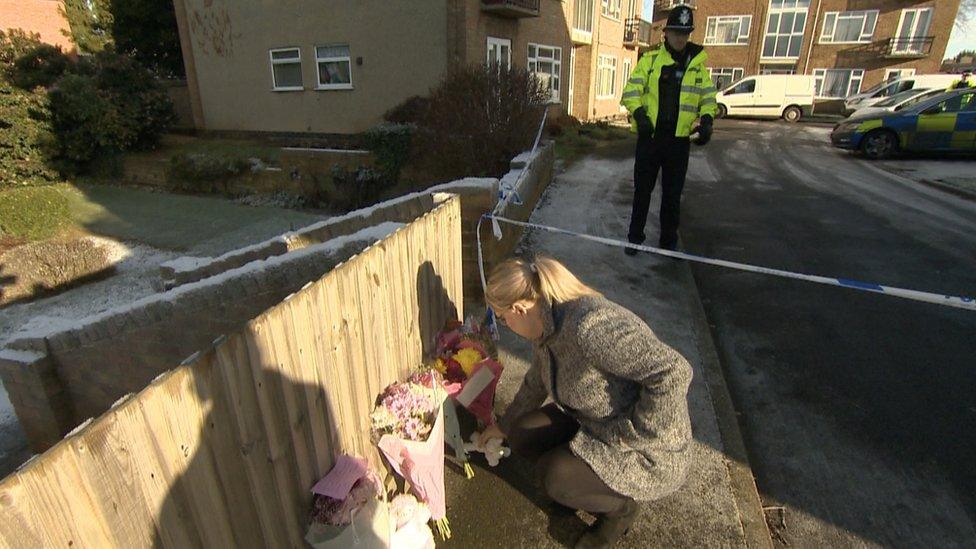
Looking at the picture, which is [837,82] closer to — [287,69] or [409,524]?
[287,69]

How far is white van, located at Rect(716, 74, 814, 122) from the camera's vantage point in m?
23.4

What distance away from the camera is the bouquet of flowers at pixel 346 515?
1.88m

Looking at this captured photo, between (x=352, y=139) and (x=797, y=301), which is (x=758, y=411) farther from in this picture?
(x=352, y=139)

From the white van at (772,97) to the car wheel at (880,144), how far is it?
1142 centimetres

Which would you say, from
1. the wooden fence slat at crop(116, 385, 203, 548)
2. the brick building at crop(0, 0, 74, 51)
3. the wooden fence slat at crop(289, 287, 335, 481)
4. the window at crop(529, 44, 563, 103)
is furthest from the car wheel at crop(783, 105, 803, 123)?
the brick building at crop(0, 0, 74, 51)

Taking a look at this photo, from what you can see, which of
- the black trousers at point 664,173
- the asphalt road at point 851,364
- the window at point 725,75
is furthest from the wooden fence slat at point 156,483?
the window at point 725,75

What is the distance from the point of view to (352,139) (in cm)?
1519

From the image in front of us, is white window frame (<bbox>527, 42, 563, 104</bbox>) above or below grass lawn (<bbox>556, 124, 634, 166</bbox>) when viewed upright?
above

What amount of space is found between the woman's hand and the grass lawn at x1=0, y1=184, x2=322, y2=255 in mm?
7343

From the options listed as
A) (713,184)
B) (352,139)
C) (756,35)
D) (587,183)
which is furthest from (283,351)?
(756,35)

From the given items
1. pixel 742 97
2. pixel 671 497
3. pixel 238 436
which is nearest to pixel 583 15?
pixel 742 97

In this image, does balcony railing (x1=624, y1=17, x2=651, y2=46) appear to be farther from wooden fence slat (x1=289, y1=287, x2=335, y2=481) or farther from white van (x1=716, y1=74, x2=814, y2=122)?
wooden fence slat (x1=289, y1=287, x2=335, y2=481)

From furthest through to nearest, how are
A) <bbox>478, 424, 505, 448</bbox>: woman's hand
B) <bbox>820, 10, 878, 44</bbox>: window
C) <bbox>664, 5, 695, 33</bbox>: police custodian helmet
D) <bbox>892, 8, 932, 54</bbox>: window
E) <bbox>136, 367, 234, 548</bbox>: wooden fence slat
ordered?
1. <bbox>820, 10, 878, 44</bbox>: window
2. <bbox>892, 8, 932, 54</bbox>: window
3. <bbox>664, 5, 695, 33</bbox>: police custodian helmet
4. <bbox>478, 424, 505, 448</bbox>: woman's hand
5. <bbox>136, 367, 234, 548</bbox>: wooden fence slat

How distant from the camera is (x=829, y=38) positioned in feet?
98.4
